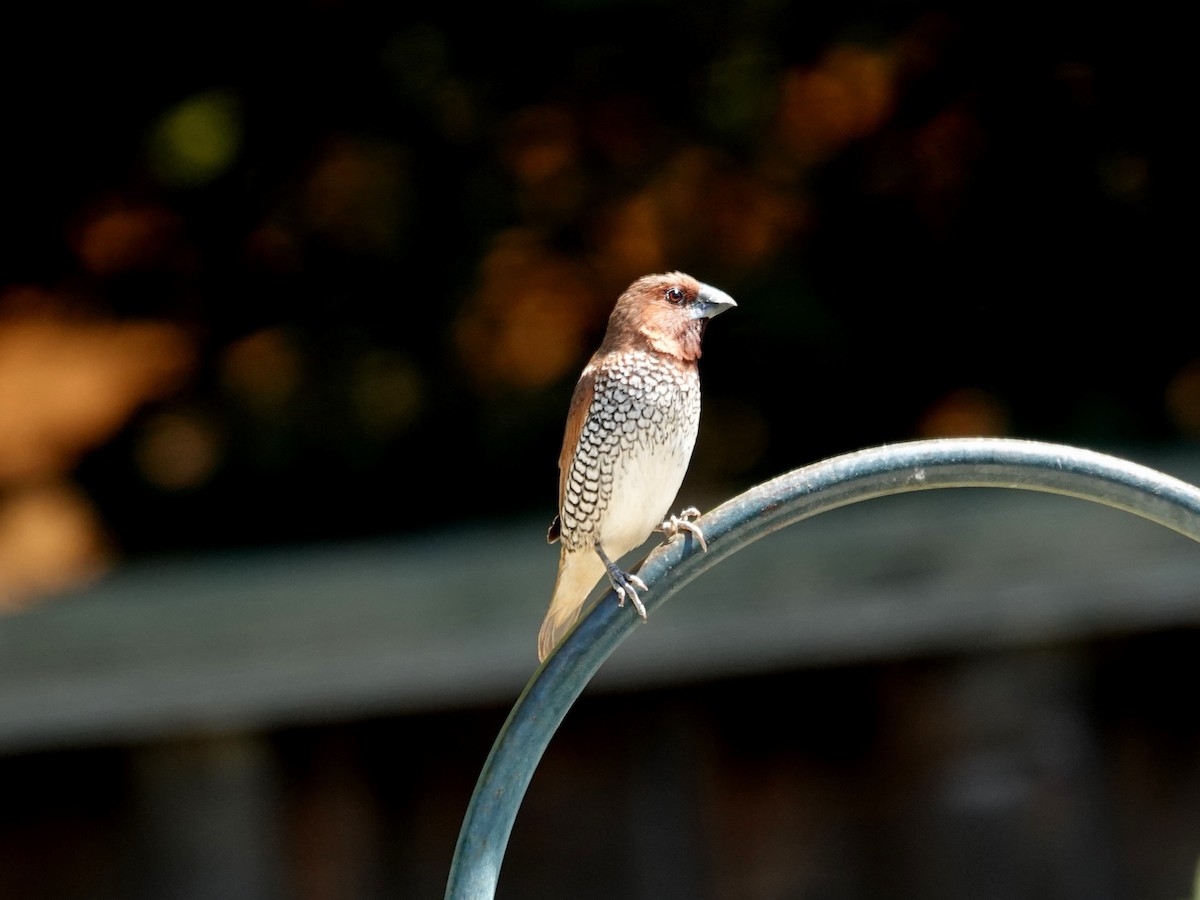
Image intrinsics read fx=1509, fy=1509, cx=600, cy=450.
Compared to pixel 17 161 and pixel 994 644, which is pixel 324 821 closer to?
pixel 994 644

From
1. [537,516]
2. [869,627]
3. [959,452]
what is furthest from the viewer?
[537,516]

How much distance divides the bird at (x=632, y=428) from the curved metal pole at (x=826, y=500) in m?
0.64

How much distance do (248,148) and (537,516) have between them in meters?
1.35

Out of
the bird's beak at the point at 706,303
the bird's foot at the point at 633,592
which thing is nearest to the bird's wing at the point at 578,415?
the bird's beak at the point at 706,303

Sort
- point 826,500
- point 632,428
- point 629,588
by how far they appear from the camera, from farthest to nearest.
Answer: point 632,428 < point 629,588 < point 826,500

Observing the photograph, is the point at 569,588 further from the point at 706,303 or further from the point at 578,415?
the point at 706,303

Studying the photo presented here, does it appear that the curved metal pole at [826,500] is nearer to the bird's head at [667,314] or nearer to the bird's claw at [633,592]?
the bird's claw at [633,592]

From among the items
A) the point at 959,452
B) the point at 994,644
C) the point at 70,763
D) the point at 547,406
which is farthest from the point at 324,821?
the point at 959,452

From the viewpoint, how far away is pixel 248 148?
14.1 feet

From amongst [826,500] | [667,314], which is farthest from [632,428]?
[826,500]

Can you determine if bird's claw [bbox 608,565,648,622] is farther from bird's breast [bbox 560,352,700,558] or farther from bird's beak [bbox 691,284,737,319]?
bird's beak [bbox 691,284,737,319]

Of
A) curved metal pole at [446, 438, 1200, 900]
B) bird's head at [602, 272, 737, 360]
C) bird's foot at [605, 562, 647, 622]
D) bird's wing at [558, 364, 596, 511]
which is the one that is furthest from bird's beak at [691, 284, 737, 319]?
curved metal pole at [446, 438, 1200, 900]

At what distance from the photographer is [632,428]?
2100 mm

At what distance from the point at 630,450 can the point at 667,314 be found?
21 centimetres
